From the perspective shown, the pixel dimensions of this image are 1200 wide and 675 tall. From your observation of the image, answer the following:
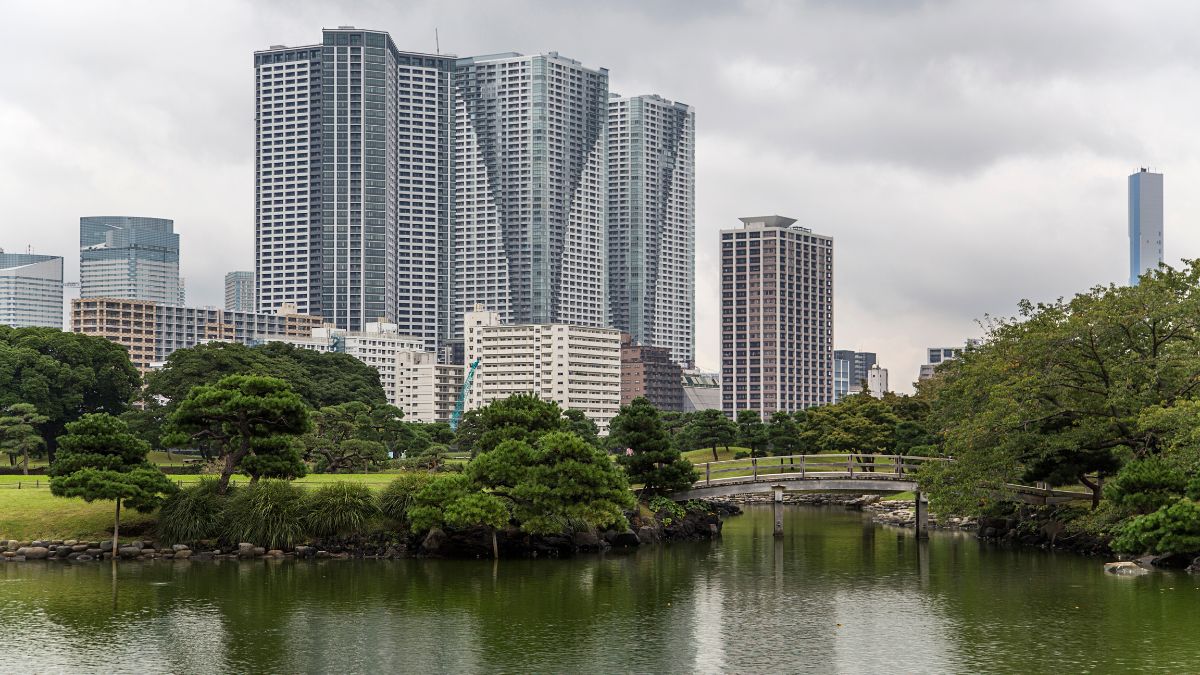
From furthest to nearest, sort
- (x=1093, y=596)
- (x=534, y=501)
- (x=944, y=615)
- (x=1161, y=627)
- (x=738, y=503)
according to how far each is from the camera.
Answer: (x=738, y=503)
(x=534, y=501)
(x=1093, y=596)
(x=944, y=615)
(x=1161, y=627)

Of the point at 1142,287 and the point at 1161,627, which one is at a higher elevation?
the point at 1142,287

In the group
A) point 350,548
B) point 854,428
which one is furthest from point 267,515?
point 854,428

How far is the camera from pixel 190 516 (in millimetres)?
50156

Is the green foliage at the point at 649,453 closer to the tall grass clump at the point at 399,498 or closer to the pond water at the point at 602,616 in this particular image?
the pond water at the point at 602,616

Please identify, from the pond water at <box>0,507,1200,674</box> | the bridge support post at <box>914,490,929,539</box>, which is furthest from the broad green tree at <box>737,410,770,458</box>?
the pond water at <box>0,507,1200,674</box>

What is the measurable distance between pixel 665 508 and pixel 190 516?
2288 centimetres

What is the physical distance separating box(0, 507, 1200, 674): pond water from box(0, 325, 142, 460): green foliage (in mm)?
35256

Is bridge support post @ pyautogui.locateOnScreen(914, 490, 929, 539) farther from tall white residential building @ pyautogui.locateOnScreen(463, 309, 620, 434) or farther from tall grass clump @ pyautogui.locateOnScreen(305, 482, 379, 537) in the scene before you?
tall white residential building @ pyautogui.locateOnScreen(463, 309, 620, 434)

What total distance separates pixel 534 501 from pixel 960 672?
2463 centimetres

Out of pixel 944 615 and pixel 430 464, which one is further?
pixel 430 464

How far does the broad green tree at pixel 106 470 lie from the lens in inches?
1886

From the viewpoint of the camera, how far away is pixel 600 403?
186375mm

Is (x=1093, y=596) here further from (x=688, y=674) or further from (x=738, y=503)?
(x=738, y=503)

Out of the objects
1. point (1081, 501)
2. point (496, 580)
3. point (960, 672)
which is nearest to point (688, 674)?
point (960, 672)
